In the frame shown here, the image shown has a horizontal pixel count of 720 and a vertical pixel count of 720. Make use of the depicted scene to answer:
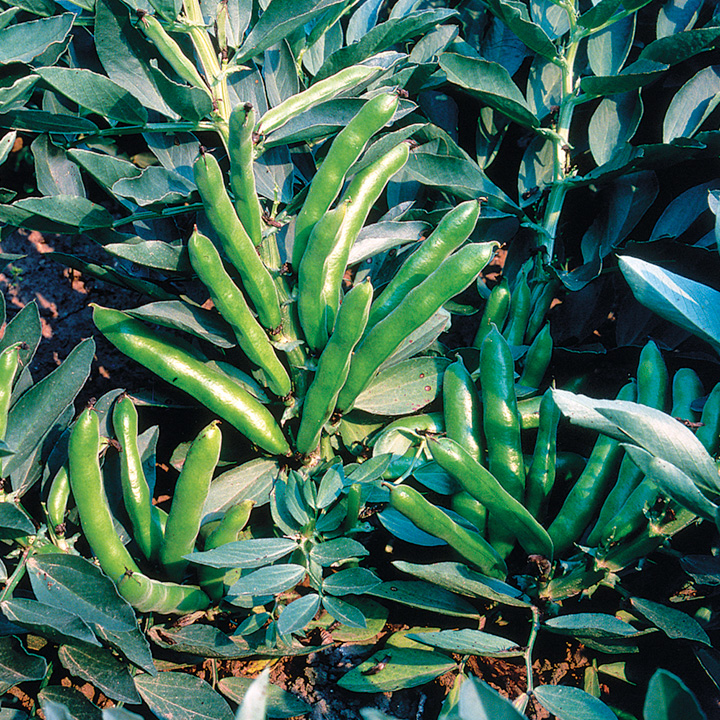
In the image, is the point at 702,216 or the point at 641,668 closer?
the point at 641,668

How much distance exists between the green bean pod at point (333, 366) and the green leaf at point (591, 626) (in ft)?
1.76

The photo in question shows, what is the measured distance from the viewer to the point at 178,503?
3.59 ft

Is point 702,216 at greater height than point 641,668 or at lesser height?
greater

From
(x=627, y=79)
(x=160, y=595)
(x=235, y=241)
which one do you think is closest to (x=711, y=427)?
(x=627, y=79)

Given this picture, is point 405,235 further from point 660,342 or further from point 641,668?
point 641,668

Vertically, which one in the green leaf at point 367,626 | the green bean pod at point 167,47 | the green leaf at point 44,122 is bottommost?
the green leaf at point 367,626

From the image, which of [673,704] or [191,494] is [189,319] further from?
[673,704]

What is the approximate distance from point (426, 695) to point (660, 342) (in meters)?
0.93

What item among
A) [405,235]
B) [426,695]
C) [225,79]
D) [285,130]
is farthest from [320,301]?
[426,695]

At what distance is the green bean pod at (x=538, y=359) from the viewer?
4.50 feet

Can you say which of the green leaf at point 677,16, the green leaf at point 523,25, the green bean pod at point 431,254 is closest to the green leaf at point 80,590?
the green bean pod at point 431,254

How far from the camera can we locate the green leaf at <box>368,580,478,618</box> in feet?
3.68

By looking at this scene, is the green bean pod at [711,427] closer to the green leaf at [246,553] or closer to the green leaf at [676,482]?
the green leaf at [676,482]

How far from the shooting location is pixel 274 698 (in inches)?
44.4
